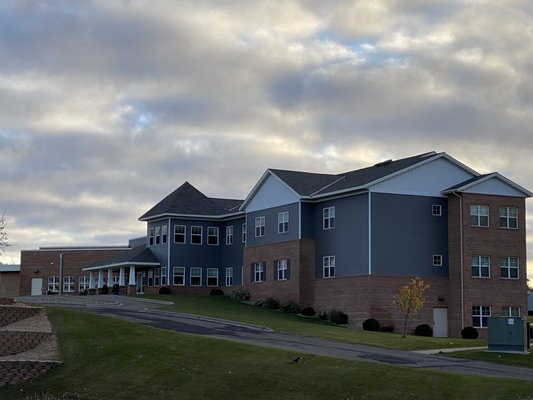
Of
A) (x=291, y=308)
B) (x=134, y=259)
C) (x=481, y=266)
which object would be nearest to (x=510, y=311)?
(x=481, y=266)

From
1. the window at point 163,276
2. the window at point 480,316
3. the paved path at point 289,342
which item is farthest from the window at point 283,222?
the window at point 480,316

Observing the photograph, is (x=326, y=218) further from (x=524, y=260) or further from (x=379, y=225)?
(x=524, y=260)

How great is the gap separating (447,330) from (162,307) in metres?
17.7

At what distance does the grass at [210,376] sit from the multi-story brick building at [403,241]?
19.8 metres

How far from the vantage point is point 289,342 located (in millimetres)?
39656

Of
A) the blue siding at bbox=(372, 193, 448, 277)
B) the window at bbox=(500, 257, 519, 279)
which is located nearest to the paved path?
the blue siding at bbox=(372, 193, 448, 277)

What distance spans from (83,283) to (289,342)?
53553 millimetres

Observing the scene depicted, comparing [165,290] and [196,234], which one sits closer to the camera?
[165,290]

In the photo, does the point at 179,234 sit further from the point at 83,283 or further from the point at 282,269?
the point at 83,283

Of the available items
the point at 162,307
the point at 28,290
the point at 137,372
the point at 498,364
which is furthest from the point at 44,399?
the point at 28,290

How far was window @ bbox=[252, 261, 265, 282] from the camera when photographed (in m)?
67.8

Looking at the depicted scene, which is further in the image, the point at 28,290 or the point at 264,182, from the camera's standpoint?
the point at 28,290

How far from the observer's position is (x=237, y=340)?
3912 cm

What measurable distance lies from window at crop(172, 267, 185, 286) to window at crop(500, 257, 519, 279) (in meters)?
26.7
